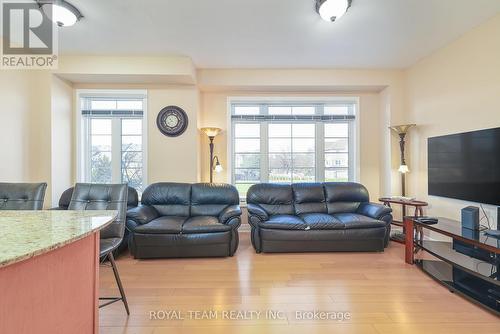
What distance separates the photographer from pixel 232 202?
11.9 ft

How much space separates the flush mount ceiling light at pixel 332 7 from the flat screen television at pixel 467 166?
1.89 m

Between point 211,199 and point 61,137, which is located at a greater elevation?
point 61,137

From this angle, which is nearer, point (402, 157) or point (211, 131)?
point (402, 157)

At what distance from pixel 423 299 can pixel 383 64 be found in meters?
3.26

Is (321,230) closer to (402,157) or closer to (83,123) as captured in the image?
(402,157)

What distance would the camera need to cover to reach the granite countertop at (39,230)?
0.83 metres

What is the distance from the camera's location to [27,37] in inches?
113

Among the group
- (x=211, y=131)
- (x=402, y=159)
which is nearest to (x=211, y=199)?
(x=211, y=131)

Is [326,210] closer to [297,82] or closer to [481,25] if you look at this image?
[297,82]

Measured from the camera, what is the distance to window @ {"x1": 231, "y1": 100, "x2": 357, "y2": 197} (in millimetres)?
4258

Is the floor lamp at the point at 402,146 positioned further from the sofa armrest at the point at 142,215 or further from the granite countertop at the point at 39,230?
the granite countertop at the point at 39,230

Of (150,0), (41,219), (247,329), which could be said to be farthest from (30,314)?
(150,0)

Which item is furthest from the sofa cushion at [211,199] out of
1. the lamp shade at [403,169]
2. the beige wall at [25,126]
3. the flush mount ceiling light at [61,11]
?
the lamp shade at [403,169]

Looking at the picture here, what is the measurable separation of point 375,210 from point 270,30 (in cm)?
271
